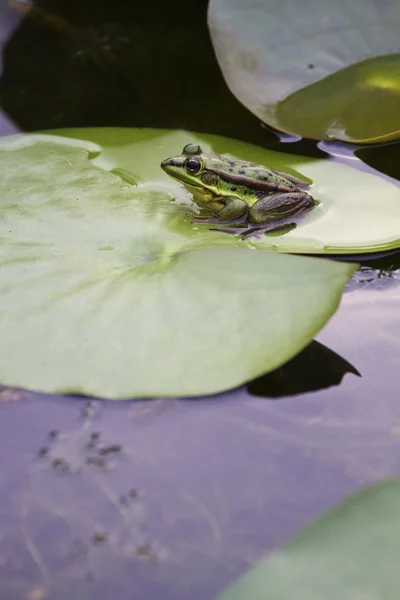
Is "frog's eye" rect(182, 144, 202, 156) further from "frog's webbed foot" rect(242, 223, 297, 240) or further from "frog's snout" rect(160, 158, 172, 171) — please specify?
"frog's webbed foot" rect(242, 223, 297, 240)

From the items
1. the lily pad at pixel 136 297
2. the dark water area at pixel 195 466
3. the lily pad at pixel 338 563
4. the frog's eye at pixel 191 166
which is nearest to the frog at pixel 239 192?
the frog's eye at pixel 191 166

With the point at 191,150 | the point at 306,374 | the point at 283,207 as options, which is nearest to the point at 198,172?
the point at 191,150

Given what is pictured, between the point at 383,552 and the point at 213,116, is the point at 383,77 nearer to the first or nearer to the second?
the point at 213,116

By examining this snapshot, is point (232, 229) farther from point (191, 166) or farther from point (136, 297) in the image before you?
point (136, 297)

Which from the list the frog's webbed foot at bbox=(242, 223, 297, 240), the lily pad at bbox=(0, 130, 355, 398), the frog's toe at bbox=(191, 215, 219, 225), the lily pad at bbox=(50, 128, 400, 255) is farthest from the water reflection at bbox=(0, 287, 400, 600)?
the frog's toe at bbox=(191, 215, 219, 225)

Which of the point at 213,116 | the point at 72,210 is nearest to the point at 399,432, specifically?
the point at 72,210

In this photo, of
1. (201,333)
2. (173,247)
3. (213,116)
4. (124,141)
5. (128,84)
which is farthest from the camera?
(128,84)

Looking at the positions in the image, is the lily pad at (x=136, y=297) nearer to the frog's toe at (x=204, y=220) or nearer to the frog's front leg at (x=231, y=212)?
the frog's toe at (x=204, y=220)

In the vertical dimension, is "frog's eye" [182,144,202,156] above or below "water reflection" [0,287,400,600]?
above

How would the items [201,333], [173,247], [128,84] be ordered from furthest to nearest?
[128,84]
[173,247]
[201,333]
